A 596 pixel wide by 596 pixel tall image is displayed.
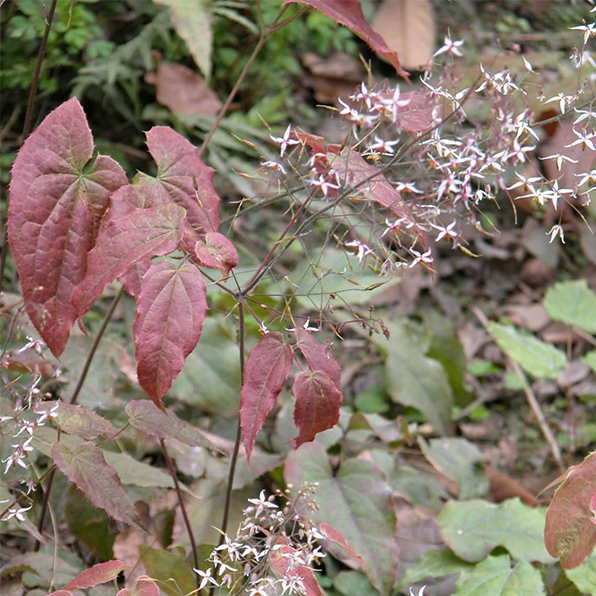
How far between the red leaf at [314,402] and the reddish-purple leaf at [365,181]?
0.27m

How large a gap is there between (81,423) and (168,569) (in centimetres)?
39

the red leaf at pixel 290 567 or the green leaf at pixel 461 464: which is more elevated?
the red leaf at pixel 290 567

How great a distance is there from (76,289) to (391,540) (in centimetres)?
96

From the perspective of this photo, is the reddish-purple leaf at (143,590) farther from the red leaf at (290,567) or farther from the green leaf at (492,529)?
the green leaf at (492,529)

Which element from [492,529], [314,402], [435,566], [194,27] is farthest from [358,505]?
[194,27]

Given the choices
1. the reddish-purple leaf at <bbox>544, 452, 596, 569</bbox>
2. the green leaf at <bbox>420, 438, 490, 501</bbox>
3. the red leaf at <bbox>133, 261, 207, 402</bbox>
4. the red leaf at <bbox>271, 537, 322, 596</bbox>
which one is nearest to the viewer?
the red leaf at <bbox>133, 261, 207, 402</bbox>

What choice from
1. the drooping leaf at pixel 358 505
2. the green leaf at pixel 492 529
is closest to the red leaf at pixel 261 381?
the drooping leaf at pixel 358 505

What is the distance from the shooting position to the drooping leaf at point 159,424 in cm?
127

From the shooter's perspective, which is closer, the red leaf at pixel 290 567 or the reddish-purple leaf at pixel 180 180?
the red leaf at pixel 290 567

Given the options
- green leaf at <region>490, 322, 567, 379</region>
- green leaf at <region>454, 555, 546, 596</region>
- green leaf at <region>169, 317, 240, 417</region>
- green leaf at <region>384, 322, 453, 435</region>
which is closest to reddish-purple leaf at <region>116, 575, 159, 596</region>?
green leaf at <region>454, 555, 546, 596</region>

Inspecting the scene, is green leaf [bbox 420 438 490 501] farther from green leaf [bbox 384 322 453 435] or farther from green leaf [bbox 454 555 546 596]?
green leaf [bbox 454 555 546 596]

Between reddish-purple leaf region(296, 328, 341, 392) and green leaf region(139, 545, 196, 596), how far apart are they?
60 centimetres

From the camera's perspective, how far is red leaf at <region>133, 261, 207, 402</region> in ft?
3.28

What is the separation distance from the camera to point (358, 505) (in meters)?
1.67
